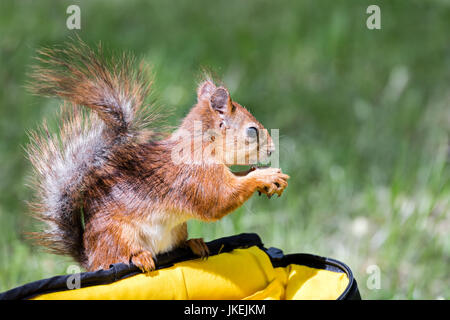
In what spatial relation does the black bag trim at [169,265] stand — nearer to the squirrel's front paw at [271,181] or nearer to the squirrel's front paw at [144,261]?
the squirrel's front paw at [144,261]

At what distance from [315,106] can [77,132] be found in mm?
1847

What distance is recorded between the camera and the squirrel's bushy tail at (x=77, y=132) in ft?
4.30

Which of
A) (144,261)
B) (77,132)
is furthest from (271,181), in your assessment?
(77,132)

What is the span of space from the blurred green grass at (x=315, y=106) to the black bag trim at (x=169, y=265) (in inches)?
15.4

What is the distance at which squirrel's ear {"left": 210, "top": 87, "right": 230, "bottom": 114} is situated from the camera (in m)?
1.31

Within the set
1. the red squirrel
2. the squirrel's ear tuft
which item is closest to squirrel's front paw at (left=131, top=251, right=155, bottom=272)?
the red squirrel

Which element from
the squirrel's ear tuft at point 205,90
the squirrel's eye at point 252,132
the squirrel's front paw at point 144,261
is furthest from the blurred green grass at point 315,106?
the squirrel's front paw at point 144,261

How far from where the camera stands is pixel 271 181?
1228mm

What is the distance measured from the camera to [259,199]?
2.37 meters

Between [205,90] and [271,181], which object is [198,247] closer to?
[271,181]

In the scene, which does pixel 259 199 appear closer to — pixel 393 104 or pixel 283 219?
pixel 283 219

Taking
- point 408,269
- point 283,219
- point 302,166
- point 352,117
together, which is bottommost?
point 408,269

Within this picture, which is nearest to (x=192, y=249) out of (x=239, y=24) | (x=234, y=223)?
(x=234, y=223)
